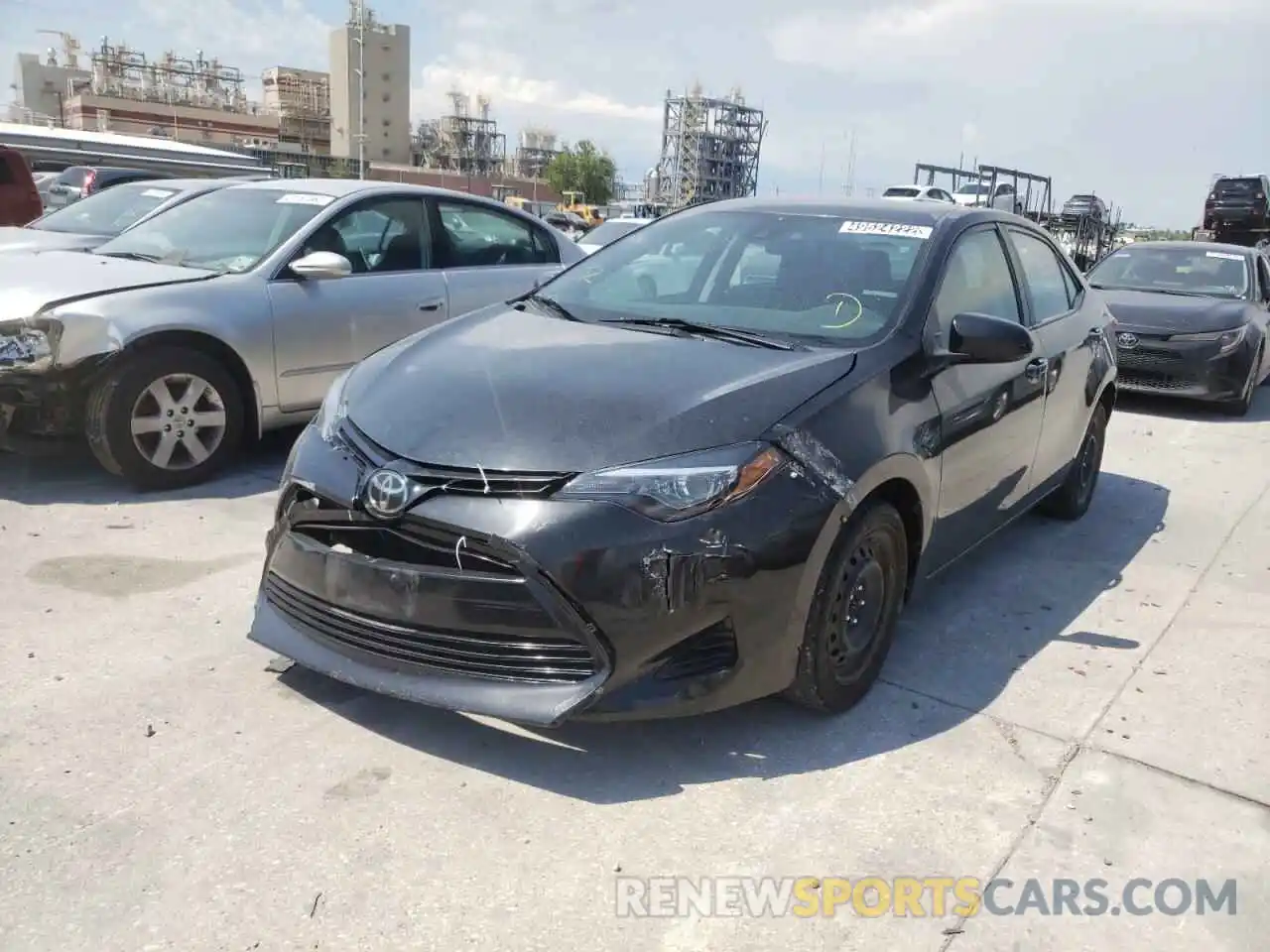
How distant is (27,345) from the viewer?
15.5ft

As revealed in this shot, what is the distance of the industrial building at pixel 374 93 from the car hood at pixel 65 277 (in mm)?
103200

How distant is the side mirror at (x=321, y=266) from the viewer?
5320mm

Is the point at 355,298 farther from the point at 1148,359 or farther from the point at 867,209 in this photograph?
the point at 1148,359

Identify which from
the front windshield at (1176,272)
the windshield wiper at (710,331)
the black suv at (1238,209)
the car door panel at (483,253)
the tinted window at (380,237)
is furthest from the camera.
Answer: the black suv at (1238,209)

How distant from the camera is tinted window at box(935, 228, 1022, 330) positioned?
375cm

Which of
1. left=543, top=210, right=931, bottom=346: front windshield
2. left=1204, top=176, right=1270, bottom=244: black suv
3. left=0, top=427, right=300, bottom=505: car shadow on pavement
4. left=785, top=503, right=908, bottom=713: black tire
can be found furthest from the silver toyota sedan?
left=1204, top=176, right=1270, bottom=244: black suv

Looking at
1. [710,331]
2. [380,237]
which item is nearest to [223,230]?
[380,237]

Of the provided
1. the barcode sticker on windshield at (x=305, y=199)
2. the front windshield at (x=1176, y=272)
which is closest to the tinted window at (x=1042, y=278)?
the barcode sticker on windshield at (x=305, y=199)

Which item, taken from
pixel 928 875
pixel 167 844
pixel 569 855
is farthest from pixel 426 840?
pixel 928 875

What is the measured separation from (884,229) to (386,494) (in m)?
2.22

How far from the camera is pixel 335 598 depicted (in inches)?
114

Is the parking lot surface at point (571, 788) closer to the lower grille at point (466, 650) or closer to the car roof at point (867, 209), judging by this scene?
the lower grille at point (466, 650)

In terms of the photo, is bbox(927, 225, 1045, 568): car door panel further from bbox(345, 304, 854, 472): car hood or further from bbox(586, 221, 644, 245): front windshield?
bbox(586, 221, 644, 245): front windshield

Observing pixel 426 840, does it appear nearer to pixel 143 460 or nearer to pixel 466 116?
pixel 143 460
